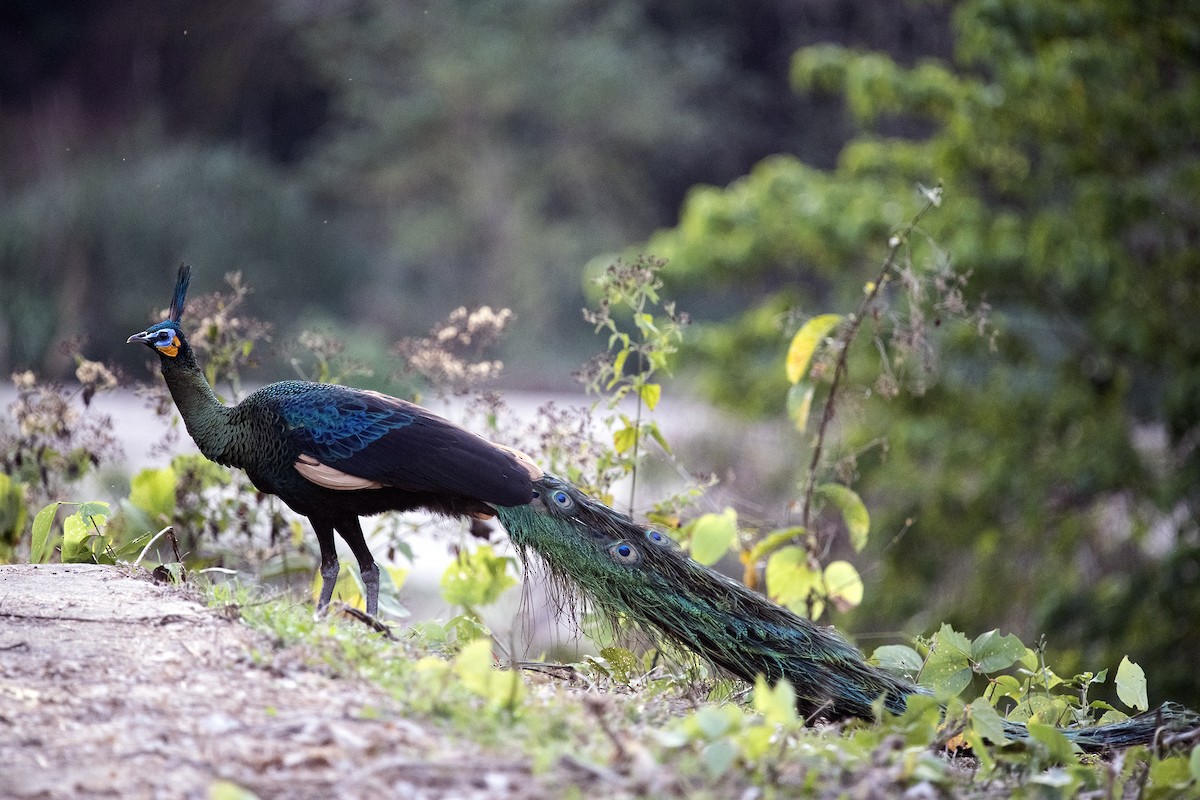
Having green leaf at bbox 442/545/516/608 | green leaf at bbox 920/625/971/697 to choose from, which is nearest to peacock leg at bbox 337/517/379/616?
green leaf at bbox 442/545/516/608

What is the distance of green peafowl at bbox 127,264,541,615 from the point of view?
12.7 ft

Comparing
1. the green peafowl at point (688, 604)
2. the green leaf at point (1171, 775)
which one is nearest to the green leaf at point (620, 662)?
the green peafowl at point (688, 604)

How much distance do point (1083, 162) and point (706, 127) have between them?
50.4 feet

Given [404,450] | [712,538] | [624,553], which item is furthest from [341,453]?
[712,538]

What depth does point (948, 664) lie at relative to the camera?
374 cm

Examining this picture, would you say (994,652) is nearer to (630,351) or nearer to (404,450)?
(630,351)

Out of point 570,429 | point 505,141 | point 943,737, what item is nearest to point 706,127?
point 505,141

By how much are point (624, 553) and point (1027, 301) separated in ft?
19.6

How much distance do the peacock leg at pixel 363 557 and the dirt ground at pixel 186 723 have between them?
72cm

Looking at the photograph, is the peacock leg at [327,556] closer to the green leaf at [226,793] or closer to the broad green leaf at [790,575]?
the broad green leaf at [790,575]

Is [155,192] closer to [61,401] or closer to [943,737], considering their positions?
[61,401]

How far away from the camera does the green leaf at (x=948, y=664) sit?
12.0 ft

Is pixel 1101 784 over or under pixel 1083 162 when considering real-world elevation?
under

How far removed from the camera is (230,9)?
24500mm
